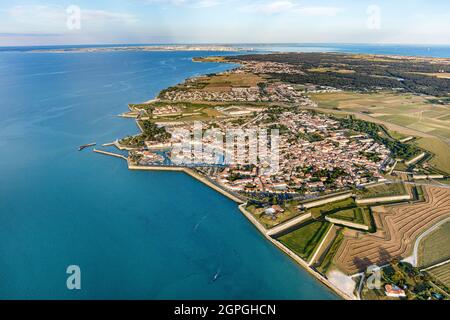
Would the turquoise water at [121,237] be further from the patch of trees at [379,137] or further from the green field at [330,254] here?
the patch of trees at [379,137]

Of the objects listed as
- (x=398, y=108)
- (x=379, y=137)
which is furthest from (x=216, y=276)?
(x=398, y=108)

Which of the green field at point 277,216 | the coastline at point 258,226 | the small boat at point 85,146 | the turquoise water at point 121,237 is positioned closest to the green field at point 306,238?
the coastline at point 258,226

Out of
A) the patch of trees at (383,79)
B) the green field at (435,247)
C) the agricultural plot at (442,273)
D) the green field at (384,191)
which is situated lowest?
the agricultural plot at (442,273)

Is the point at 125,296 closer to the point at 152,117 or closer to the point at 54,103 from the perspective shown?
the point at 152,117

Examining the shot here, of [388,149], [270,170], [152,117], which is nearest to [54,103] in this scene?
[152,117]

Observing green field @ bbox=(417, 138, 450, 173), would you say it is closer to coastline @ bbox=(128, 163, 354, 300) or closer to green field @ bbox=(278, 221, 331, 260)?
green field @ bbox=(278, 221, 331, 260)

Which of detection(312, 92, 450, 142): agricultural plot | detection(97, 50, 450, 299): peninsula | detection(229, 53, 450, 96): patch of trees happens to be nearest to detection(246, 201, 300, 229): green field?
detection(97, 50, 450, 299): peninsula
